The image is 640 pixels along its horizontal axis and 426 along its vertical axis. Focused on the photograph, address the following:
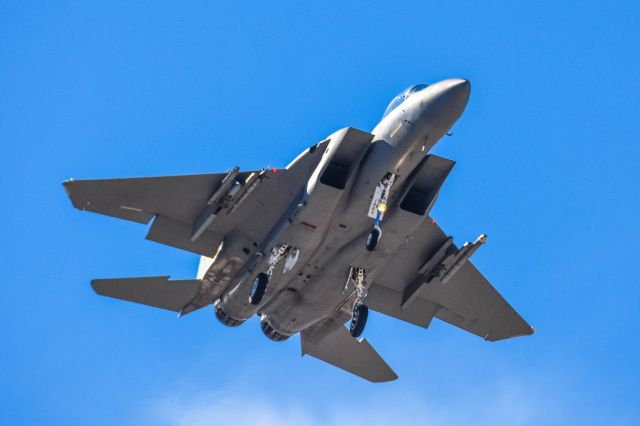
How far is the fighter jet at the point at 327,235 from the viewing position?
20.5 m

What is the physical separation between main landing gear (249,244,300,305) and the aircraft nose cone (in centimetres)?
440

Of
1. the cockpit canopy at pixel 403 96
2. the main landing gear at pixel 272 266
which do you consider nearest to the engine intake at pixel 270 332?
the main landing gear at pixel 272 266

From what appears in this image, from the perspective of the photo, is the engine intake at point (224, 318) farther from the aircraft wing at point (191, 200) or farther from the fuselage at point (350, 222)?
the aircraft wing at point (191, 200)

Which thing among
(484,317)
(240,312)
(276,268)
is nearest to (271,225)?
(276,268)

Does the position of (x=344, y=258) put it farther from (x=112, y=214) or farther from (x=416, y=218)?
(x=112, y=214)

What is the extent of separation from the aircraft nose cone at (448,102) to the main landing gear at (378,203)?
156 centimetres

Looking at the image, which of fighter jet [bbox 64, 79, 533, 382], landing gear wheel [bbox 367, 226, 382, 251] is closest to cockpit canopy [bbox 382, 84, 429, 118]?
fighter jet [bbox 64, 79, 533, 382]

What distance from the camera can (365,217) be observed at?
822 inches

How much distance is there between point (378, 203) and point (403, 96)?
8.54ft

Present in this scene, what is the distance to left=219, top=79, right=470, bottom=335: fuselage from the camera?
66.1ft

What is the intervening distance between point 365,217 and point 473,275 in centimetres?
507

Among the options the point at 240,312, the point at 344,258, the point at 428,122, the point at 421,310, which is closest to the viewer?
the point at 428,122

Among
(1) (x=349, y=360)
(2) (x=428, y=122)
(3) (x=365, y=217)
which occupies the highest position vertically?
(2) (x=428, y=122)

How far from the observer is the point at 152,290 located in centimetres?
2345
